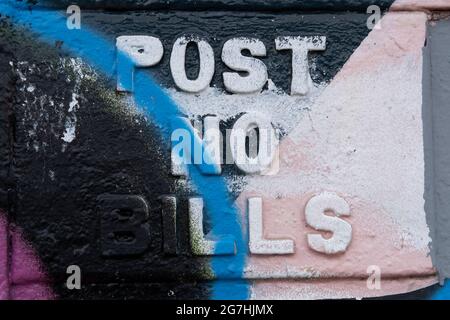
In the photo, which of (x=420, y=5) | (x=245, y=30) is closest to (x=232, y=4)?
(x=245, y=30)

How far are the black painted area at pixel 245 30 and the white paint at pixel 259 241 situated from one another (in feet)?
0.98

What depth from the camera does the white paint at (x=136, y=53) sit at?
1.61 meters

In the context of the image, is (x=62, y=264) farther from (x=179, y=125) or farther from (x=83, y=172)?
(x=179, y=125)

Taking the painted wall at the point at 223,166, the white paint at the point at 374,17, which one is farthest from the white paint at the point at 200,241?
the white paint at the point at 374,17

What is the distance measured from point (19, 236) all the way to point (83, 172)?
208 millimetres

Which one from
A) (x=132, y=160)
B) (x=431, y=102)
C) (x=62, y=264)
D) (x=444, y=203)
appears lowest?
(x=62, y=264)

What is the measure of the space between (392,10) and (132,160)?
72 centimetres

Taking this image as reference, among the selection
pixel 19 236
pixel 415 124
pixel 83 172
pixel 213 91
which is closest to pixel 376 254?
pixel 415 124

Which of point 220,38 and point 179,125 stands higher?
point 220,38

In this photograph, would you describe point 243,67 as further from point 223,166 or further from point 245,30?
point 223,166

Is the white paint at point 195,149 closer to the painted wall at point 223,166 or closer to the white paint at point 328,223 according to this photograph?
the painted wall at point 223,166

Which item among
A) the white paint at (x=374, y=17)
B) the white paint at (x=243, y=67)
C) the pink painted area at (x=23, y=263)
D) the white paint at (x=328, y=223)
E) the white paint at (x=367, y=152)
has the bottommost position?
the pink painted area at (x=23, y=263)

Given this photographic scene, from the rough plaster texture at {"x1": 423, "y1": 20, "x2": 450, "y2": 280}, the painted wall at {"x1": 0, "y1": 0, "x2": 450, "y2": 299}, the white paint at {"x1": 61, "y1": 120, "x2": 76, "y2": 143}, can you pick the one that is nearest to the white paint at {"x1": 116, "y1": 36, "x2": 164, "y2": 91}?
the painted wall at {"x1": 0, "y1": 0, "x2": 450, "y2": 299}

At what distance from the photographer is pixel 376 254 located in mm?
1607
